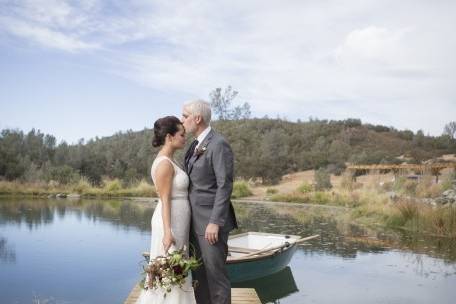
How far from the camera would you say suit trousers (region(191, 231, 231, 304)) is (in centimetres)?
371

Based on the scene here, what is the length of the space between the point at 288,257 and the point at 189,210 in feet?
16.7

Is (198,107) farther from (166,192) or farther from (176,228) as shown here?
(176,228)

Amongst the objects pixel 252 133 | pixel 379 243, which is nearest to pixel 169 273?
pixel 379 243

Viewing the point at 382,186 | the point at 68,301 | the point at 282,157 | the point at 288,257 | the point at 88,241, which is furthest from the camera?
the point at 282,157

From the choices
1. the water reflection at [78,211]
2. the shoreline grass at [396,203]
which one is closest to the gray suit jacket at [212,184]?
the shoreline grass at [396,203]

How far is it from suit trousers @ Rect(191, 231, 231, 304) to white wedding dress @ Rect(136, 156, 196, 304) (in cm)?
10

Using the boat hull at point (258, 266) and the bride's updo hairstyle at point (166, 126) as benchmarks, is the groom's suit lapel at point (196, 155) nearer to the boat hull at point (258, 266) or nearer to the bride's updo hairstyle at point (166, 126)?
the bride's updo hairstyle at point (166, 126)

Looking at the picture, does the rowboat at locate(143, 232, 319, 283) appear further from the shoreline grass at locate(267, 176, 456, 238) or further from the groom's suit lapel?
the shoreline grass at locate(267, 176, 456, 238)

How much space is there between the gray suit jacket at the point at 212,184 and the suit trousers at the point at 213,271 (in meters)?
0.09

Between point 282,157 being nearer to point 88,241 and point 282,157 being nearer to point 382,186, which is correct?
point 382,186

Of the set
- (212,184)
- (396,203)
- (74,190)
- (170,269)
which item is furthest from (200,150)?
(74,190)

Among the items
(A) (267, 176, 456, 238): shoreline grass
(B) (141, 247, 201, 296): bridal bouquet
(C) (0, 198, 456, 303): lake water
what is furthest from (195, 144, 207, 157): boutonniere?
(A) (267, 176, 456, 238): shoreline grass

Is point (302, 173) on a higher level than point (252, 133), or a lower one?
lower

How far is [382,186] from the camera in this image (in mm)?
19609
